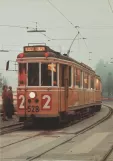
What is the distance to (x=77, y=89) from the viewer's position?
2333 cm

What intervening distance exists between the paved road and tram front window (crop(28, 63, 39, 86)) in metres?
2.53

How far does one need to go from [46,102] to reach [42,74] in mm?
1124

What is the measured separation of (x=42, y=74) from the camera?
762 inches


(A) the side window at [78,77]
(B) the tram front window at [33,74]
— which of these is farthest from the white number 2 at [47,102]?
(A) the side window at [78,77]

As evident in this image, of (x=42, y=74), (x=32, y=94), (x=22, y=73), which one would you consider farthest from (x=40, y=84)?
(x=22, y=73)

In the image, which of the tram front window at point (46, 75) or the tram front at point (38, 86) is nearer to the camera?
the tram front at point (38, 86)

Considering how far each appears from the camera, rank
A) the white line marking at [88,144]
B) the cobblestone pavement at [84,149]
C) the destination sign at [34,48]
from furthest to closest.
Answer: the destination sign at [34,48] < the white line marking at [88,144] < the cobblestone pavement at [84,149]

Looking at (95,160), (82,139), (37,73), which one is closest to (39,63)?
(37,73)

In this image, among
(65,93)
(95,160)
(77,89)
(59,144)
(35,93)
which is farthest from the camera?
(77,89)

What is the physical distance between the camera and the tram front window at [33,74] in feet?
63.8

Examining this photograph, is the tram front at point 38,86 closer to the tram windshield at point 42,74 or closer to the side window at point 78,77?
the tram windshield at point 42,74

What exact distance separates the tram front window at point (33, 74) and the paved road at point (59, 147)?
2526 mm

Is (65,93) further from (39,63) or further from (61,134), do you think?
(61,134)

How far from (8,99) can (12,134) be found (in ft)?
22.7
